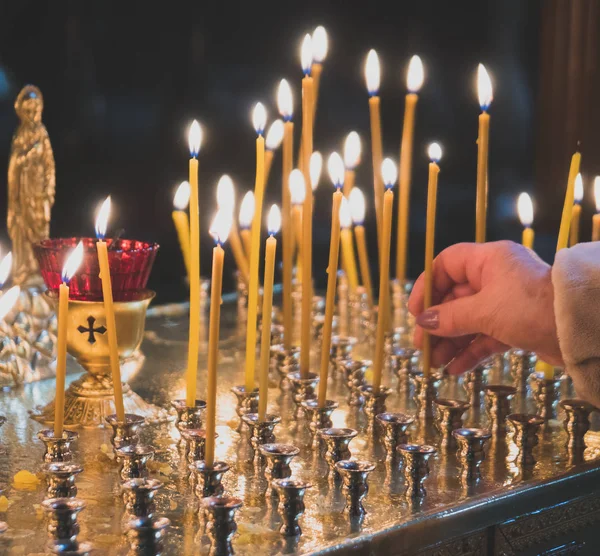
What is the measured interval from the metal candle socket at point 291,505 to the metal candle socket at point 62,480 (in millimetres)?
217

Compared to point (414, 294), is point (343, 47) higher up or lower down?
higher up

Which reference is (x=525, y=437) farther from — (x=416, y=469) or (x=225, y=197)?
(x=225, y=197)

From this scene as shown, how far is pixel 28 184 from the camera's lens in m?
1.63

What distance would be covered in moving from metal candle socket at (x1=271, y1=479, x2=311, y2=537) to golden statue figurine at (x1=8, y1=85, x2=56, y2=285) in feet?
2.41

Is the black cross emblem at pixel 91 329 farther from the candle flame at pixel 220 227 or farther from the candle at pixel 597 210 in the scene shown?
the candle at pixel 597 210

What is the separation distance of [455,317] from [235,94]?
1297mm

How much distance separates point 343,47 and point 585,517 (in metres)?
1.68

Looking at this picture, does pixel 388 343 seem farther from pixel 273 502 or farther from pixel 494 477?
pixel 273 502

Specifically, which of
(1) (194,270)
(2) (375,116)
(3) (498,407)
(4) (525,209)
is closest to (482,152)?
(4) (525,209)

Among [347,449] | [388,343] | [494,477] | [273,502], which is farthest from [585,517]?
[388,343]

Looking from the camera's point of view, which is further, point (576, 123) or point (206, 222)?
point (576, 123)

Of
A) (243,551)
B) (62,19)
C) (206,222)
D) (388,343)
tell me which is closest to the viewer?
(243,551)

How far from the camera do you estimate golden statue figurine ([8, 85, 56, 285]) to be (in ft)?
5.31

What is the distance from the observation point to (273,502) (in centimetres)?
112
